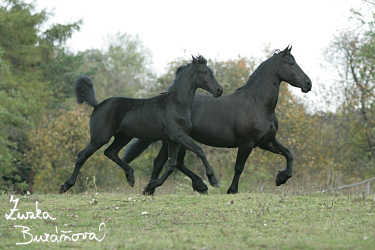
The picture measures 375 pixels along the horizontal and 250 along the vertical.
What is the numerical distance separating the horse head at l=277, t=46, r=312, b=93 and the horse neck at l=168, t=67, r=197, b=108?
1762mm

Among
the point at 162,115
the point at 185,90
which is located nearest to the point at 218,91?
the point at 185,90

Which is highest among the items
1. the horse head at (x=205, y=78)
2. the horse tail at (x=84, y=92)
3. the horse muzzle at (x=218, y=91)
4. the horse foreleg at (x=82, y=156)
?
the horse head at (x=205, y=78)

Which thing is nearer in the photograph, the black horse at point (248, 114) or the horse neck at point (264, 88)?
the black horse at point (248, 114)

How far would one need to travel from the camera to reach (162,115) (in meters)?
9.51

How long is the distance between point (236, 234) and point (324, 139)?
22.9 m

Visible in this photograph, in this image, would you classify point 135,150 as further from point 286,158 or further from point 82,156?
point 286,158

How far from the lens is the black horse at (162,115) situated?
9.37 m

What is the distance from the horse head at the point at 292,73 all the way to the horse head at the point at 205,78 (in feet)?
4.57

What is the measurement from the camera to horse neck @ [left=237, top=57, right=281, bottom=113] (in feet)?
32.0

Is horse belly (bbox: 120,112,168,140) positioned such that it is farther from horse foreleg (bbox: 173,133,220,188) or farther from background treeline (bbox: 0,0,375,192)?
background treeline (bbox: 0,0,375,192)

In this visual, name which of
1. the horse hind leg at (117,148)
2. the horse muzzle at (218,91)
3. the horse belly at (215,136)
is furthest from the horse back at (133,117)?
the horse muzzle at (218,91)

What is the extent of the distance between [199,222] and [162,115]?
2.96 meters

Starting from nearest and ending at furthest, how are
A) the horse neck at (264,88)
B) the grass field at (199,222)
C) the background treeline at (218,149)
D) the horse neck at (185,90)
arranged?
the grass field at (199,222), the horse neck at (185,90), the horse neck at (264,88), the background treeline at (218,149)

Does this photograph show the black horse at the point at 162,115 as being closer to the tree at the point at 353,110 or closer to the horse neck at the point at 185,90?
the horse neck at the point at 185,90
